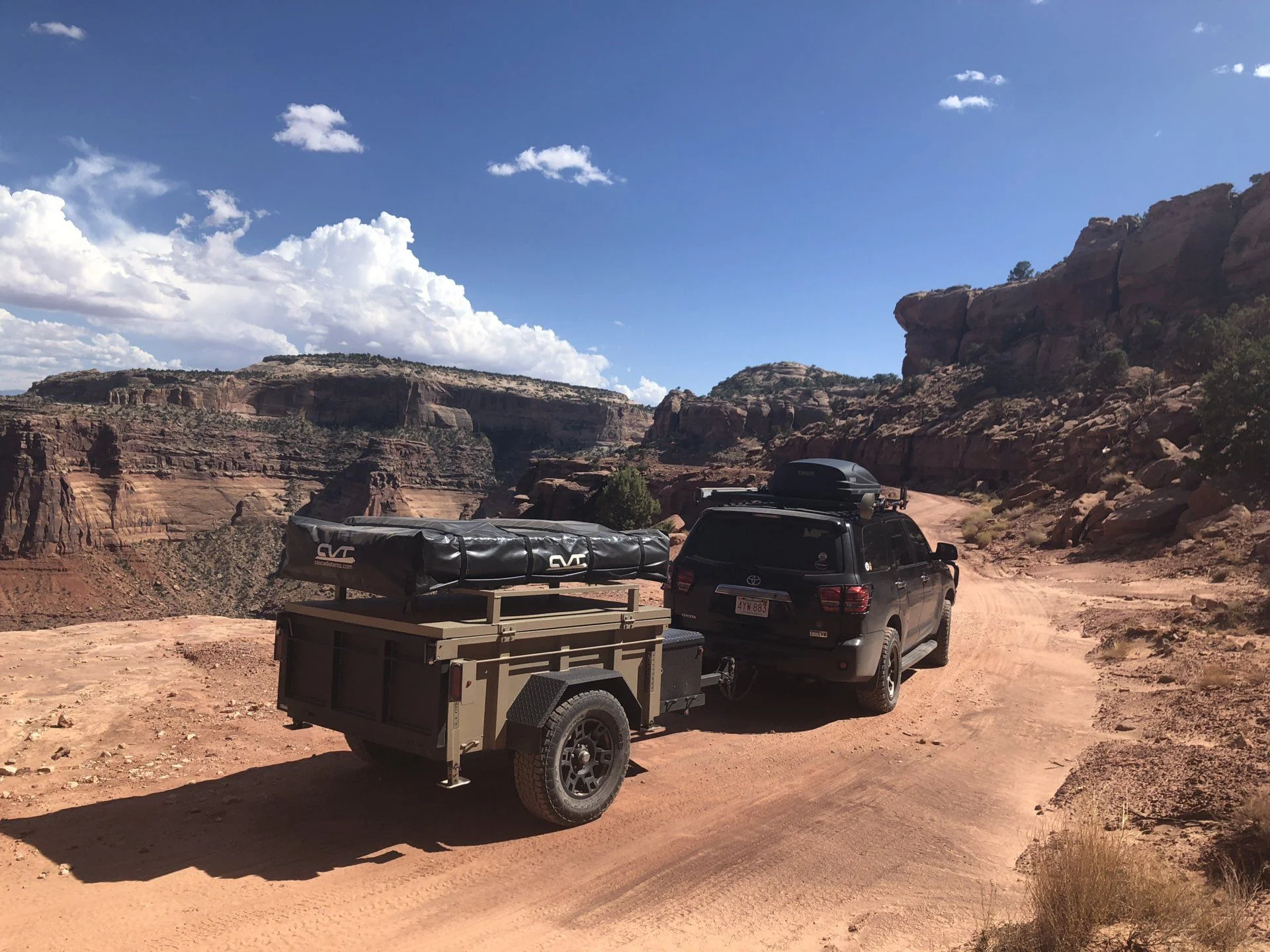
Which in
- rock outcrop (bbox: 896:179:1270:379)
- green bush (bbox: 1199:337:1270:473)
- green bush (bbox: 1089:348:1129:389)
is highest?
rock outcrop (bbox: 896:179:1270:379)

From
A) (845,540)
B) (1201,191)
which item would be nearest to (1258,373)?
(845,540)

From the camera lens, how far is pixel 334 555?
484 cm

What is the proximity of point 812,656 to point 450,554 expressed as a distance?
3940 mm

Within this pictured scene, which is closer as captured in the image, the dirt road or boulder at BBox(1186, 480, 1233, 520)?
the dirt road

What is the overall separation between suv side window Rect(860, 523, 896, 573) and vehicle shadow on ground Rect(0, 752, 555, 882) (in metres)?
3.77

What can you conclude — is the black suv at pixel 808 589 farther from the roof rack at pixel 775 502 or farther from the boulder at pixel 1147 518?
the boulder at pixel 1147 518

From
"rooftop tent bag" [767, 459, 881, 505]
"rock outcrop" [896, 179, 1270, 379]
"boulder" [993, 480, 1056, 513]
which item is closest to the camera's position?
"rooftop tent bag" [767, 459, 881, 505]

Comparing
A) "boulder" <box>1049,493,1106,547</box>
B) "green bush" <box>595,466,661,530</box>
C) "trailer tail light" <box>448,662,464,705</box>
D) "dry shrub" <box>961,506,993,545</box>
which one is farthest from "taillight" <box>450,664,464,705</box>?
"green bush" <box>595,466,661,530</box>

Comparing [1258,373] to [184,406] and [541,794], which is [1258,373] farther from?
[184,406]

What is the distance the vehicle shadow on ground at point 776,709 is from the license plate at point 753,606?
865 mm

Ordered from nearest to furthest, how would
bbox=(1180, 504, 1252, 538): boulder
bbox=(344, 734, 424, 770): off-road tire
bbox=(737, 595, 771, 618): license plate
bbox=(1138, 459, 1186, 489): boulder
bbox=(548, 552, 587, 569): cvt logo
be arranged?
bbox=(548, 552, 587, 569): cvt logo
bbox=(344, 734, 424, 770): off-road tire
bbox=(737, 595, 771, 618): license plate
bbox=(1180, 504, 1252, 538): boulder
bbox=(1138, 459, 1186, 489): boulder

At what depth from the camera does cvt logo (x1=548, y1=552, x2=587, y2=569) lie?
5.27 meters

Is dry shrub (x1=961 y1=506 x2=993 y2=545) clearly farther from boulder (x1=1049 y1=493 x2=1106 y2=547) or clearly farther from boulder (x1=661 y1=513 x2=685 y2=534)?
boulder (x1=661 y1=513 x2=685 y2=534)

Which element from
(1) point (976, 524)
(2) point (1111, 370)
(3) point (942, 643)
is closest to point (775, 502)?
(3) point (942, 643)
